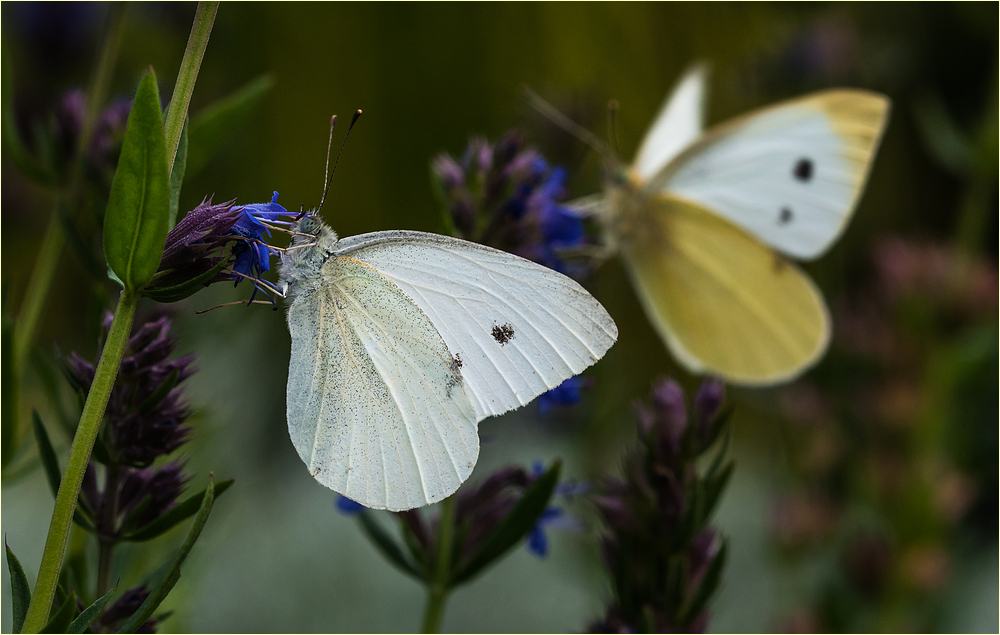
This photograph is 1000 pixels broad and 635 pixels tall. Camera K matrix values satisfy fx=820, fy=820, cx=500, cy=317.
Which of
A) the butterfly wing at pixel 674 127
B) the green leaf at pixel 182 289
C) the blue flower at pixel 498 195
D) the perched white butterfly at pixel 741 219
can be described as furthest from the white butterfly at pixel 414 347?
the butterfly wing at pixel 674 127

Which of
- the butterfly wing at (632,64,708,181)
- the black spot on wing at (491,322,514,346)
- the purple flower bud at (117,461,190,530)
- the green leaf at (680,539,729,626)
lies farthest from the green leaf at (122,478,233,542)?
the butterfly wing at (632,64,708,181)

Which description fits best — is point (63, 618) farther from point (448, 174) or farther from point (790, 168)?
point (790, 168)

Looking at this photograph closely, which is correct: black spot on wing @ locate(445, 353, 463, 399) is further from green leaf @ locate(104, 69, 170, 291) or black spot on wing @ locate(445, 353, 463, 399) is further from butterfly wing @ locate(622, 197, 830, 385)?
butterfly wing @ locate(622, 197, 830, 385)

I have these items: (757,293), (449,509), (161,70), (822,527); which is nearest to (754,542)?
(822,527)

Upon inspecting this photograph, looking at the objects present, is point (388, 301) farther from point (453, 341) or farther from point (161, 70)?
point (161, 70)

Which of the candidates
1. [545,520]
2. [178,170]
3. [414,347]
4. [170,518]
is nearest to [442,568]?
[545,520]

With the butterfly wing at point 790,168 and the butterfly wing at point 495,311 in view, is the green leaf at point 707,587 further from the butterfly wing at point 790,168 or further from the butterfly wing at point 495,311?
the butterfly wing at point 790,168
